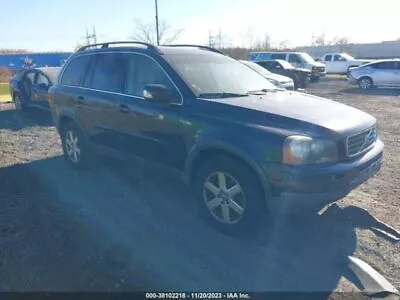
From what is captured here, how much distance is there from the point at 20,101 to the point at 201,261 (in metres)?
10.3

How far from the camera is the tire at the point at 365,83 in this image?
19312 mm

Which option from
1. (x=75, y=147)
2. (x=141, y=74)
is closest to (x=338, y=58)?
(x=75, y=147)

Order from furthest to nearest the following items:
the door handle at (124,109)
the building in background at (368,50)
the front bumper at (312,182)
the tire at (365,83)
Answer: the building in background at (368,50)
the tire at (365,83)
the door handle at (124,109)
the front bumper at (312,182)

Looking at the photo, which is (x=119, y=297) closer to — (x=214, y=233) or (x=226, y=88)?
(x=214, y=233)

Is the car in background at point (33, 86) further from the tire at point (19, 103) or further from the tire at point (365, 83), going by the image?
the tire at point (365, 83)

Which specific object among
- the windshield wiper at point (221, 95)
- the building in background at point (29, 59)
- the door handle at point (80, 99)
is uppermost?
the building in background at point (29, 59)

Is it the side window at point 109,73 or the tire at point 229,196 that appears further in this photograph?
the side window at point 109,73

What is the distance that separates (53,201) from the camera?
4520 millimetres

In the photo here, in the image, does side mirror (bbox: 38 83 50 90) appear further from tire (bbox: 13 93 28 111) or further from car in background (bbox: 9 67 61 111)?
tire (bbox: 13 93 28 111)

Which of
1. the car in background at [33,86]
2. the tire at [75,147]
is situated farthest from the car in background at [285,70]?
the tire at [75,147]

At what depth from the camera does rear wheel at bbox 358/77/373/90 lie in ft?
63.4

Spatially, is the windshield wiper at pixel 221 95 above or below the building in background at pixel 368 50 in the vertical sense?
below

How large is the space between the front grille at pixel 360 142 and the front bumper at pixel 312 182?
0.46 ft

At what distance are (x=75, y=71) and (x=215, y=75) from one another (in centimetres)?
257
